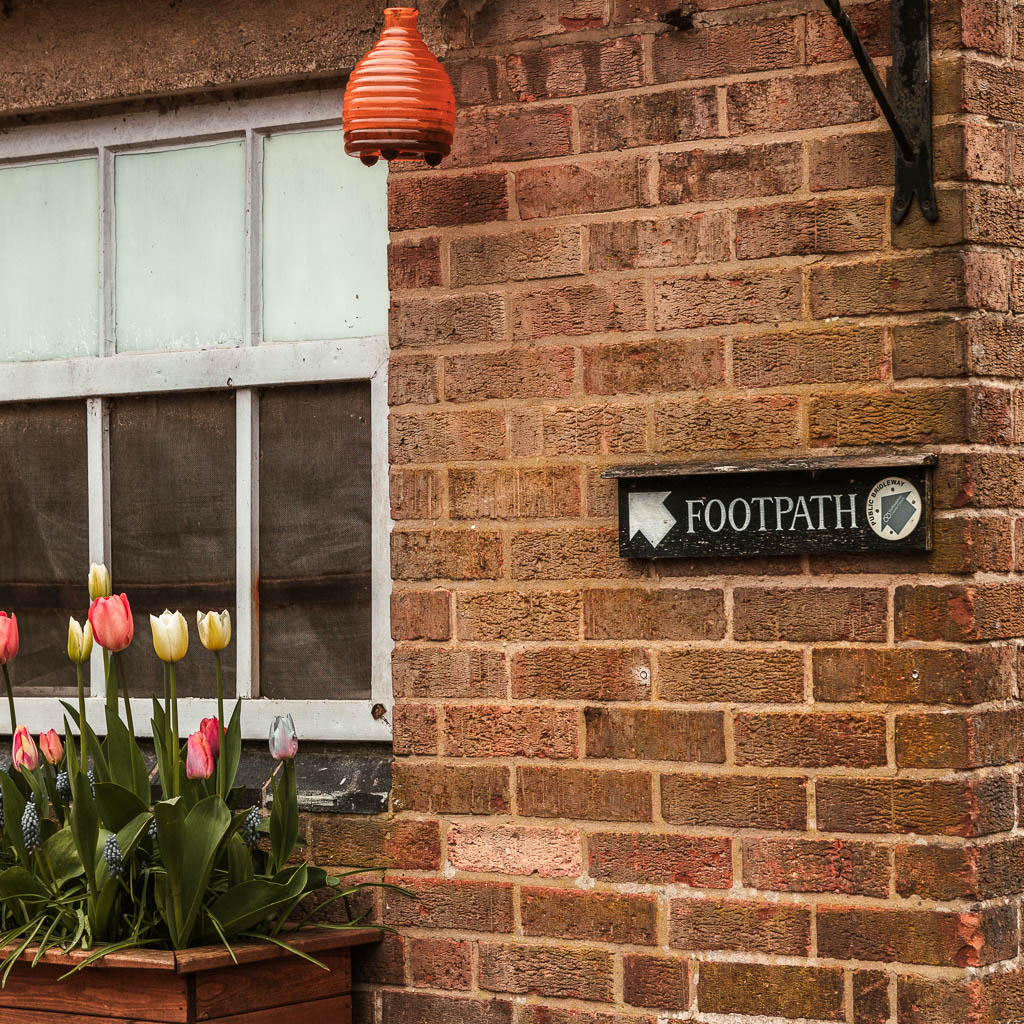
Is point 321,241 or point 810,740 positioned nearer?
point 810,740

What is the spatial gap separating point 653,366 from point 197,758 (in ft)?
4.17

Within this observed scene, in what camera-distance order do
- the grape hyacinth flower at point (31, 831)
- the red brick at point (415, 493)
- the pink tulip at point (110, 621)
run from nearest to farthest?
1. the pink tulip at point (110, 621)
2. the grape hyacinth flower at point (31, 831)
3. the red brick at point (415, 493)

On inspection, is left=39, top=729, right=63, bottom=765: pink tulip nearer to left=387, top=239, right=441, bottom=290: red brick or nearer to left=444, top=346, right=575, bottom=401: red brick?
left=444, top=346, right=575, bottom=401: red brick

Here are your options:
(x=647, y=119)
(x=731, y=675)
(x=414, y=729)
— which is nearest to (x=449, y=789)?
(x=414, y=729)

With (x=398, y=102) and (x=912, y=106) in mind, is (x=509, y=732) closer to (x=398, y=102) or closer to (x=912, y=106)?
(x=398, y=102)

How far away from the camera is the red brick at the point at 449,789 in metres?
3.72

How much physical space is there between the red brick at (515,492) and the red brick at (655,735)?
45 cm

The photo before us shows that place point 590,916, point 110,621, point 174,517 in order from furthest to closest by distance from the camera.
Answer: point 174,517 < point 590,916 < point 110,621

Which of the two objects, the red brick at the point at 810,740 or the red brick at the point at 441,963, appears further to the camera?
the red brick at the point at 441,963

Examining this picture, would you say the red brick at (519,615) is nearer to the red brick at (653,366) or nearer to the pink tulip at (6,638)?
the red brick at (653,366)

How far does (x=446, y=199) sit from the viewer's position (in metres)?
3.84

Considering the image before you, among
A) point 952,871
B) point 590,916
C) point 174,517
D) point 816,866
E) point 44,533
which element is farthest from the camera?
point 44,533

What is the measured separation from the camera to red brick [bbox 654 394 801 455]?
3.48m

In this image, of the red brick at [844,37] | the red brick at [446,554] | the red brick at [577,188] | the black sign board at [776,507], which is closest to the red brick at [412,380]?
the red brick at [446,554]
